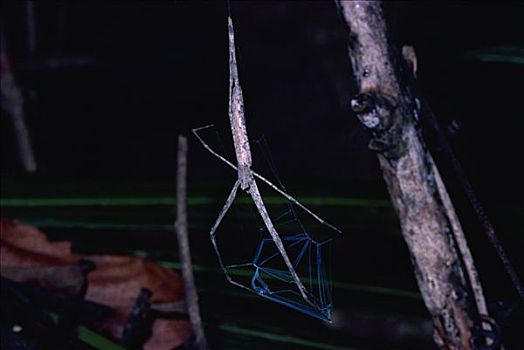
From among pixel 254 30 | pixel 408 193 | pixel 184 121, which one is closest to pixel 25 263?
pixel 408 193

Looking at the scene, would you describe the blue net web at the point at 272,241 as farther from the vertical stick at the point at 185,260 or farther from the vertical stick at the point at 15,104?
the vertical stick at the point at 15,104

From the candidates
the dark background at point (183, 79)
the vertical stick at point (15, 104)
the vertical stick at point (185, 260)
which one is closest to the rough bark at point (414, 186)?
the vertical stick at point (185, 260)

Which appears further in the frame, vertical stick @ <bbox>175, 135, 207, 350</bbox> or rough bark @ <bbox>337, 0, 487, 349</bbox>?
vertical stick @ <bbox>175, 135, 207, 350</bbox>

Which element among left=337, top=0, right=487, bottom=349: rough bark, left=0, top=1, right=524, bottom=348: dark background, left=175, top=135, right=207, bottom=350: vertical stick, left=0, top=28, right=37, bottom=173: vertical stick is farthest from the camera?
left=0, top=1, right=524, bottom=348: dark background

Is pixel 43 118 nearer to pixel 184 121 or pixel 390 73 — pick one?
pixel 184 121

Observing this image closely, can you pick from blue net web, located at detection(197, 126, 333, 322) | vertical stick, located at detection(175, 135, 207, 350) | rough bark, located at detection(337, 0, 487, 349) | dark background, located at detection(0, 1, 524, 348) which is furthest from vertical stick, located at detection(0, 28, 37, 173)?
rough bark, located at detection(337, 0, 487, 349)

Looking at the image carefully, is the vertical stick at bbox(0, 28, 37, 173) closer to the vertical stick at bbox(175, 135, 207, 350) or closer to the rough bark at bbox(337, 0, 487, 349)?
the vertical stick at bbox(175, 135, 207, 350)

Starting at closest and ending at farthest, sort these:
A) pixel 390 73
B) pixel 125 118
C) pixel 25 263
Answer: pixel 390 73 < pixel 25 263 < pixel 125 118

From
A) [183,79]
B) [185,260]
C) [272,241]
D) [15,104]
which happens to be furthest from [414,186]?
[183,79]
